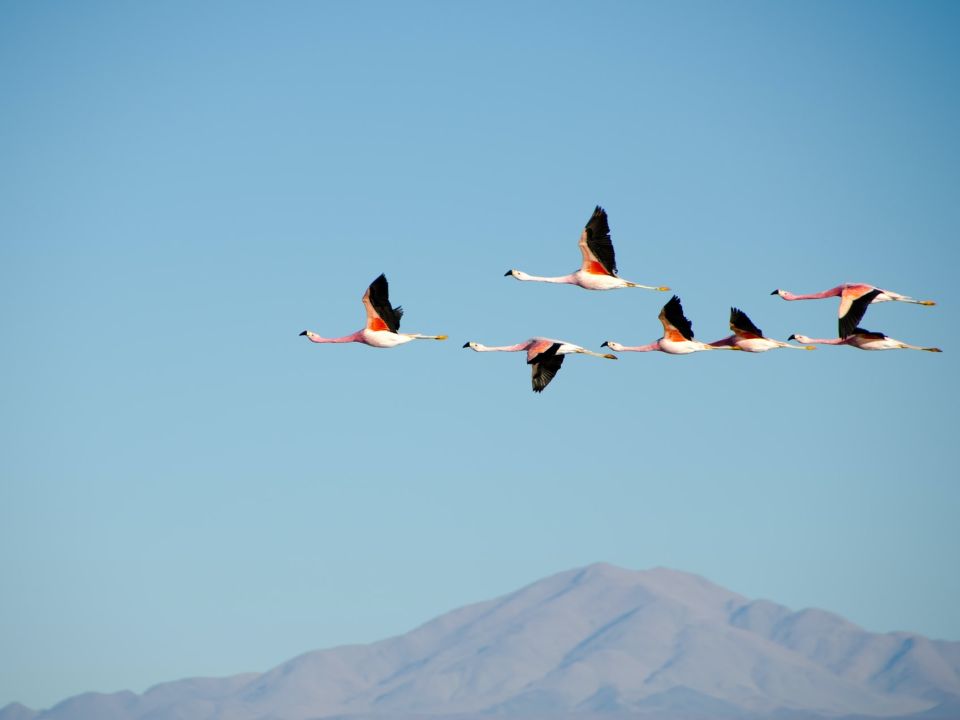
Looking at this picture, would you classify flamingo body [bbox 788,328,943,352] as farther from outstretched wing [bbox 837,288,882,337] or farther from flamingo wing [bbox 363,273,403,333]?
flamingo wing [bbox 363,273,403,333]

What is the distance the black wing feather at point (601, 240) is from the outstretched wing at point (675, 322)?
2.52 meters

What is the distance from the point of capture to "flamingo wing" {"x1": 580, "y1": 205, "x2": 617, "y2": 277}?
203 feet

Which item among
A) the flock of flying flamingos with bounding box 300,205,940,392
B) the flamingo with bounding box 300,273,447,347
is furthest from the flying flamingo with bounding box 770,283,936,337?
the flamingo with bounding box 300,273,447,347

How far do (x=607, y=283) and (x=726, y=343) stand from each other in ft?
16.1

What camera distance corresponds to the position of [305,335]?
67938 mm

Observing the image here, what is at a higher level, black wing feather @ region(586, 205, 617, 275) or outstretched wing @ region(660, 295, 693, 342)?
black wing feather @ region(586, 205, 617, 275)

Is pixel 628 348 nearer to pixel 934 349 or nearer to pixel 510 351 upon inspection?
pixel 510 351

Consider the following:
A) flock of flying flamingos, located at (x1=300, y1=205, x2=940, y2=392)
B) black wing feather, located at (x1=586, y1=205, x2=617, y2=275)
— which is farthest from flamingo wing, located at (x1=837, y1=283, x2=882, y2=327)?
black wing feather, located at (x1=586, y1=205, x2=617, y2=275)

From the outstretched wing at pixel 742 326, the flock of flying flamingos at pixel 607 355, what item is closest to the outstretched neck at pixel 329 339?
the flock of flying flamingos at pixel 607 355

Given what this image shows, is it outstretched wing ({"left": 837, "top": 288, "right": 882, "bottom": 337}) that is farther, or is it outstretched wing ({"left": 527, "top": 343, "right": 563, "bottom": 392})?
outstretched wing ({"left": 527, "top": 343, "right": 563, "bottom": 392})

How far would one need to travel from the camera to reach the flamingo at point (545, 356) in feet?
207

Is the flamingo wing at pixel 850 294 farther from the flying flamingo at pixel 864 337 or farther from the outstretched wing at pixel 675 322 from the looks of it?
the outstretched wing at pixel 675 322

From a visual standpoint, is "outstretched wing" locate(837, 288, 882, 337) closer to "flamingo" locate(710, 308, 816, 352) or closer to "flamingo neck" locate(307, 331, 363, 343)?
"flamingo" locate(710, 308, 816, 352)

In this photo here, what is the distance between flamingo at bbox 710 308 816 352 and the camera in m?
62.3
